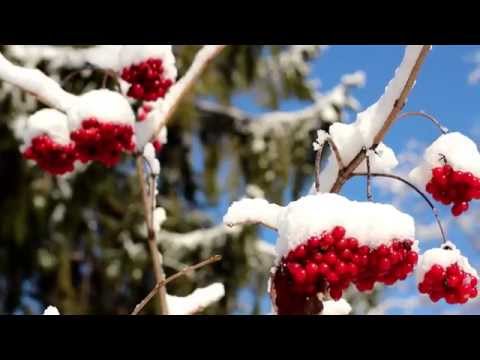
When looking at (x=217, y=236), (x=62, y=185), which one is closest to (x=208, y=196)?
(x=217, y=236)

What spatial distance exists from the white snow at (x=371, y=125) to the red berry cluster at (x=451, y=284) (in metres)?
0.24

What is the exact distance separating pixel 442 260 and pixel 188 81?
3.84ft

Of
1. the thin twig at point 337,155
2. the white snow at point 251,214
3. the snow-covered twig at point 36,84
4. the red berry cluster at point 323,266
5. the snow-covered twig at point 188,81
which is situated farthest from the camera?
the snow-covered twig at point 188,81

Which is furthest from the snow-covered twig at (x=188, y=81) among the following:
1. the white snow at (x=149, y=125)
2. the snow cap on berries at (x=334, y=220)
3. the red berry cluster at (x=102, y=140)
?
the snow cap on berries at (x=334, y=220)

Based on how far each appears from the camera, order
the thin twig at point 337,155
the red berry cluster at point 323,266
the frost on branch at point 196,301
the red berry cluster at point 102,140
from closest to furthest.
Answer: the red berry cluster at point 323,266
the thin twig at point 337,155
the frost on branch at point 196,301
the red berry cluster at point 102,140

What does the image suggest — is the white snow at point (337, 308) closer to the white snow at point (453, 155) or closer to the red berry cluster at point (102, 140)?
the white snow at point (453, 155)

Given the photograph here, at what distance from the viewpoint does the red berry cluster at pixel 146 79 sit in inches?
87.7

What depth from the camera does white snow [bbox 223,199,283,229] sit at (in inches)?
51.4

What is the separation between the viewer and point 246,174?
7.60 m

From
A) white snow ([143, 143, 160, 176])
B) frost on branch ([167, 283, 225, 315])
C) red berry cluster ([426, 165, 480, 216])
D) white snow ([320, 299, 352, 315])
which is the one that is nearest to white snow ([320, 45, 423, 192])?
red berry cluster ([426, 165, 480, 216])

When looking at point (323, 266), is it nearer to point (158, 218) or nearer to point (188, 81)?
point (158, 218)

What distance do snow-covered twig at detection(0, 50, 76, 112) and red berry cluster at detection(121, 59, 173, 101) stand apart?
6.8 inches

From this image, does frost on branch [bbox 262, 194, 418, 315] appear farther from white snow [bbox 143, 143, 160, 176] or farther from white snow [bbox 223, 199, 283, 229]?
white snow [bbox 143, 143, 160, 176]
